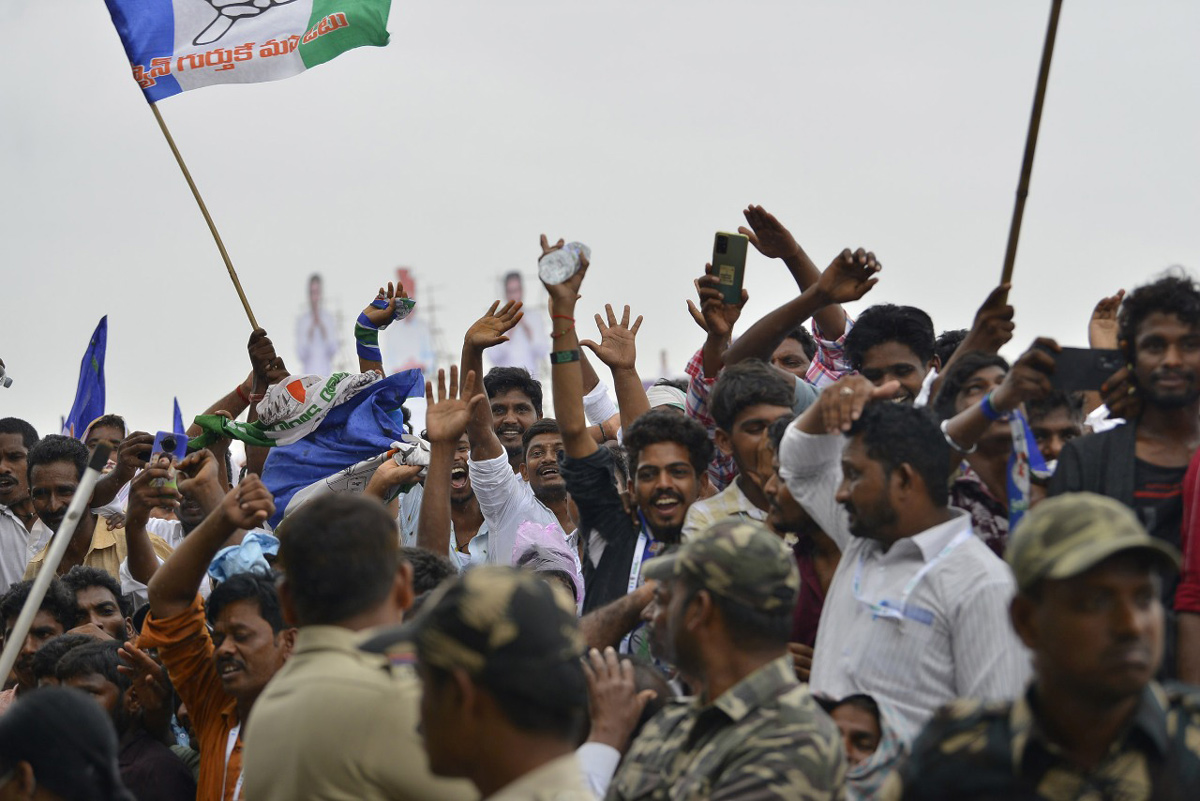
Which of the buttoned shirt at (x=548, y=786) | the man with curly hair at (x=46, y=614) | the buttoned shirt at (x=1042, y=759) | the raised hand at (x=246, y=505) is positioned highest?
the raised hand at (x=246, y=505)

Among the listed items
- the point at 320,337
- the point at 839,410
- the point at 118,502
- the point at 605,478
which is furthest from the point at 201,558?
the point at 320,337

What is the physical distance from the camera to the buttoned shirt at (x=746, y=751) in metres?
2.87

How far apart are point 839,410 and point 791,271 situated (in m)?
2.62

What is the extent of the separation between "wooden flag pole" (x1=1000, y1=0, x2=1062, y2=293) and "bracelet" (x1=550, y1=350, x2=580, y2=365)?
5.84ft

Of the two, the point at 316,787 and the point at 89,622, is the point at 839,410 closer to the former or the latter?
the point at 316,787

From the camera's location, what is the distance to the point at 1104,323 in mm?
5715

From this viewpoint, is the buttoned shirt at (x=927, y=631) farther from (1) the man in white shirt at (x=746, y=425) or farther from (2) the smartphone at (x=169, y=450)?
(2) the smartphone at (x=169, y=450)

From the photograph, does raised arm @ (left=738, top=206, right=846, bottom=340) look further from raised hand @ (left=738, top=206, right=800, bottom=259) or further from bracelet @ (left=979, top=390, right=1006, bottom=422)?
bracelet @ (left=979, top=390, right=1006, bottom=422)

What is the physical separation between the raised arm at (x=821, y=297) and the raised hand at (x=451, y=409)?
1.19 meters

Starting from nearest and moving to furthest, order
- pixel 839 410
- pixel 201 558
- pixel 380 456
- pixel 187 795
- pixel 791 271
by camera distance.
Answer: pixel 839 410, pixel 201 558, pixel 187 795, pixel 791 271, pixel 380 456

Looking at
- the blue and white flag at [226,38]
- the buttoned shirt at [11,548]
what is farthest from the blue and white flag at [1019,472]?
the buttoned shirt at [11,548]

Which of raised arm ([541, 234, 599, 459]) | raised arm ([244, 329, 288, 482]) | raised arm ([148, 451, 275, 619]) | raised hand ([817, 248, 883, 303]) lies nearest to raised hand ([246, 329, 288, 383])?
raised arm ([244, 329, 288, 482])

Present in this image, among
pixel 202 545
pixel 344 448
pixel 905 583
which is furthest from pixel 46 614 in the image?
pixel 905 583

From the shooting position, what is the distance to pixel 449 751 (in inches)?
104
